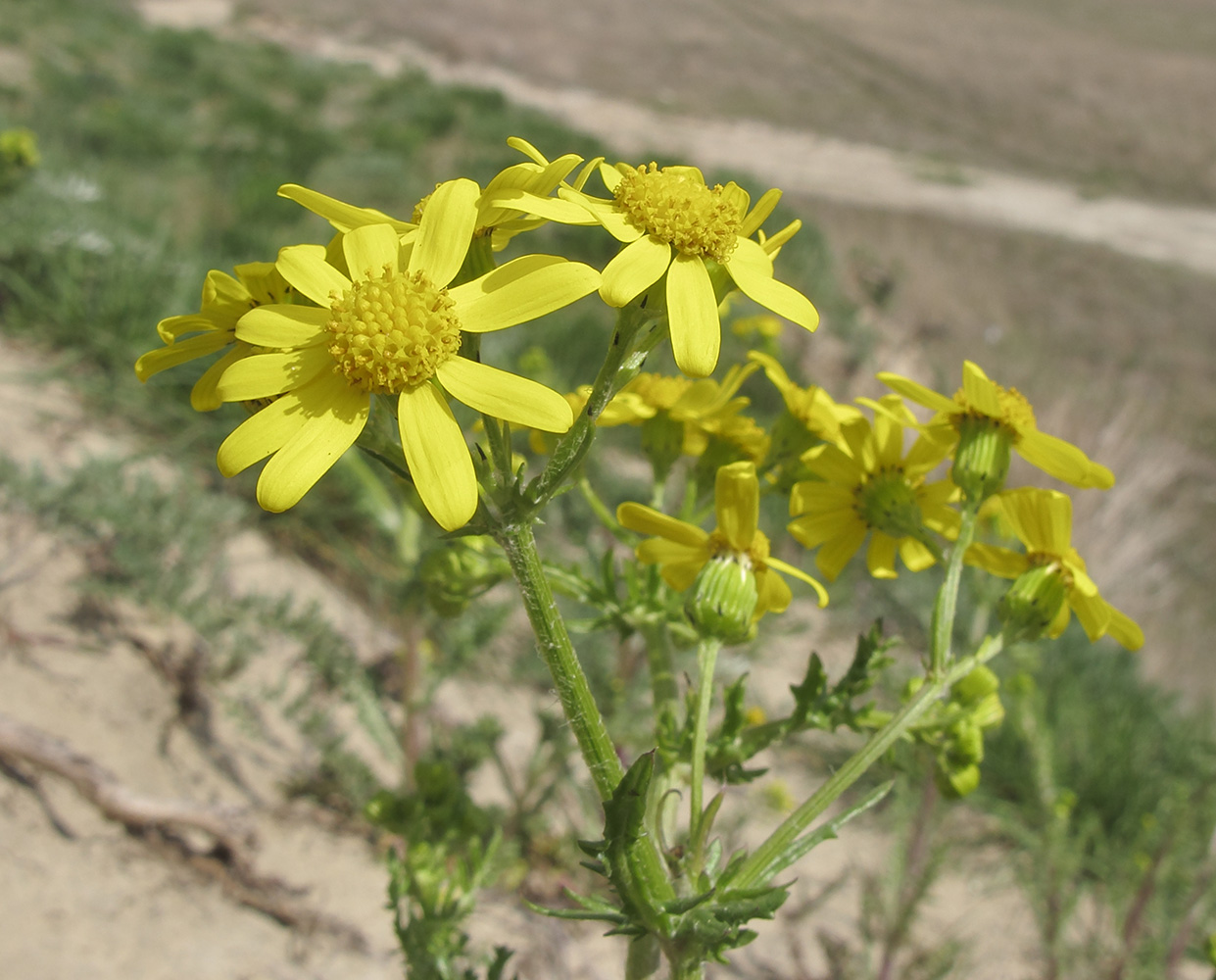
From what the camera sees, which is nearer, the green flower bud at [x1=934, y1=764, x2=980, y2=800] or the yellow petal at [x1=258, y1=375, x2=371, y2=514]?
the yellow petal at [x1=258, y1=375, x2=371, y2=514]

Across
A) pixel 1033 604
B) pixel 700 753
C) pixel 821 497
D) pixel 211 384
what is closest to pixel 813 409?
pixel 821 497

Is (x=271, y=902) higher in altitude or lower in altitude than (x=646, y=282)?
lower

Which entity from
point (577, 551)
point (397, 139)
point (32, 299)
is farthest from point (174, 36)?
point (577, 551)

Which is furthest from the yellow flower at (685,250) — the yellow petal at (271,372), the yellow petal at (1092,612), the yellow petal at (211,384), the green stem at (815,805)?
the yellow petal at (1092,612)

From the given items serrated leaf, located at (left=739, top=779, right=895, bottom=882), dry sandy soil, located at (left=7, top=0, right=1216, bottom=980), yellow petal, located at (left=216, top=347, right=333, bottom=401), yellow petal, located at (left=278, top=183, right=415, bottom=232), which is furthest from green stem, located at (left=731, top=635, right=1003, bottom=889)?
dry sandy soil, located at (left=7, top=0, right=1216, bottom=980)

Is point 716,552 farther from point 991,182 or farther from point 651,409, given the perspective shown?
point 991,182

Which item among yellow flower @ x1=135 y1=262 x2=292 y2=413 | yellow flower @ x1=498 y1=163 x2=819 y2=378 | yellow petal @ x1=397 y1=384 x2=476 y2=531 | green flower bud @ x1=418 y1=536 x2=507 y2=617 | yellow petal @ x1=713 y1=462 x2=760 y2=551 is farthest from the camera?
green flower bud @ x1=418 y1=536 x2=507 y2=617

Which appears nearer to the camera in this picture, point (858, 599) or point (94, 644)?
point (94, 644)

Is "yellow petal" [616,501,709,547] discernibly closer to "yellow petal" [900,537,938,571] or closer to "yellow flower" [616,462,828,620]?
"yellow flower" [616,462,828,620]
